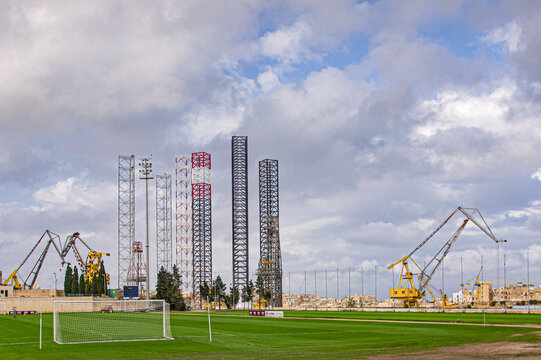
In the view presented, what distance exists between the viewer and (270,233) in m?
131

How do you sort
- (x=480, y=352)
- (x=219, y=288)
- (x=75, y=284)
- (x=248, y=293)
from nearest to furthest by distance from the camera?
1. (x=480, y=352)
2. (x=75, y=284)
3. (x=248, y=293)
4. (x=219, y=288)

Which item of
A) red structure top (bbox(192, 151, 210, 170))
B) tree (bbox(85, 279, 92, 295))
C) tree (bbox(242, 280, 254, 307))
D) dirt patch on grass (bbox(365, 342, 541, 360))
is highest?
red structure top (bbox(192, 151, 210, 170))

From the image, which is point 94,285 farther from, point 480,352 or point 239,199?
point 480,352

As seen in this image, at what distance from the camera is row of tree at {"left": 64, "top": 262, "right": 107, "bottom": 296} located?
119m

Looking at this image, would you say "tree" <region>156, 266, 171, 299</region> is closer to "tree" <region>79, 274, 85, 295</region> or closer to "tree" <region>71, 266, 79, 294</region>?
"tree" <region>79, 274, 85, 295</region>

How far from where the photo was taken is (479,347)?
2628cm

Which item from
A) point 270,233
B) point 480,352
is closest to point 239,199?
point 270,233

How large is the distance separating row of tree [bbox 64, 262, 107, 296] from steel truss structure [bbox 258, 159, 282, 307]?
34.3m

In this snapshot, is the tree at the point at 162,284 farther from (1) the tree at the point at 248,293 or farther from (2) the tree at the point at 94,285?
(1) the tree at the point at 248,293

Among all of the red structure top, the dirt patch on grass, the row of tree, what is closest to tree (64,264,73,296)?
the row of tree

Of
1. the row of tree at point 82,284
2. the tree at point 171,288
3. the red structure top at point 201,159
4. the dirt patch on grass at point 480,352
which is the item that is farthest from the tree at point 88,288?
the dirt patch on grass at point 480,352

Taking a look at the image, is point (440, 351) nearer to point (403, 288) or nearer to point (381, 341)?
point (381, 341)

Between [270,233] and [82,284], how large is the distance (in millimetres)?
40846

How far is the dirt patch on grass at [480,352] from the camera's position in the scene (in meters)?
22.3
